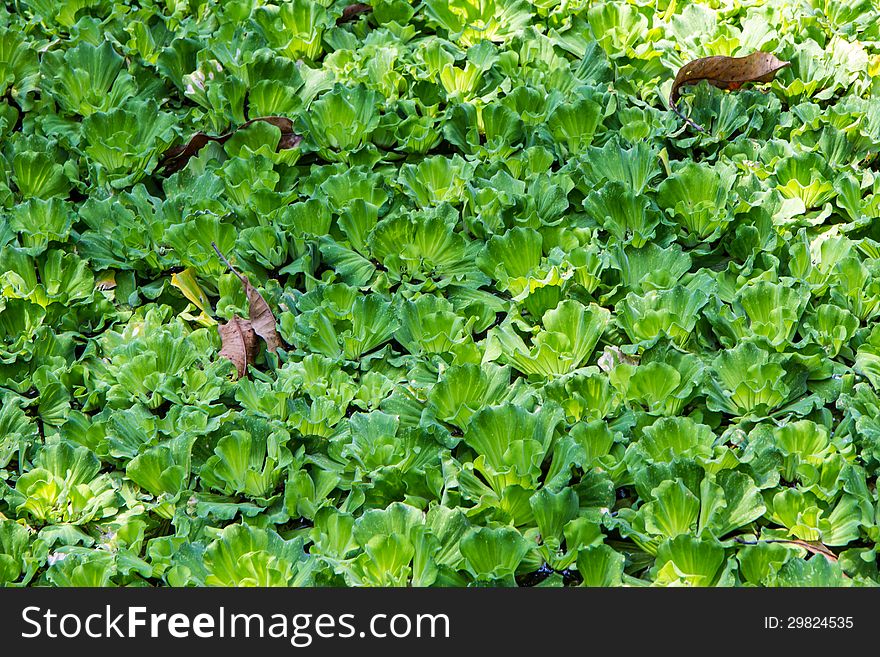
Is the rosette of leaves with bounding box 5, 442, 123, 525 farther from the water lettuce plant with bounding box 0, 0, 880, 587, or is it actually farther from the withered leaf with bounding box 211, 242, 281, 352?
the withered leaf with bounding box 211, 242, 281, 352

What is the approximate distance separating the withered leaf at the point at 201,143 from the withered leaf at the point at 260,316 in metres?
0.48

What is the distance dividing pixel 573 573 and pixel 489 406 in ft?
1.17

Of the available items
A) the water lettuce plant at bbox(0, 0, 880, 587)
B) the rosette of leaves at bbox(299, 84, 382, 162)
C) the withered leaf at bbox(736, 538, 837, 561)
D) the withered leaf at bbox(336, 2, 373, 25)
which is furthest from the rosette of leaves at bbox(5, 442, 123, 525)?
the withered leaf at bbox(336, 2, 373, 25)

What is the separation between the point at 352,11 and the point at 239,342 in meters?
1.30

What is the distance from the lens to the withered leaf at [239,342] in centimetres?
220

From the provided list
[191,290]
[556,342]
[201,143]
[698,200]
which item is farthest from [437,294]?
[201,143]

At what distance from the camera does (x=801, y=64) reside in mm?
2766

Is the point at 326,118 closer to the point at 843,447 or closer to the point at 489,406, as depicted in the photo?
the point at 489,406

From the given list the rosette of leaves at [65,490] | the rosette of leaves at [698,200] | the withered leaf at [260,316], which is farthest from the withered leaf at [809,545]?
the rosette of leaves at [65,490]

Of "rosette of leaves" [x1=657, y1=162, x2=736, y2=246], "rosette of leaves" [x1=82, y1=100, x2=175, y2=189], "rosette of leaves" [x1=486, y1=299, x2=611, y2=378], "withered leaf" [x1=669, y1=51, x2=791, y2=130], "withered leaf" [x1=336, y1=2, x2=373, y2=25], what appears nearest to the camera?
"rosette of leaves" [x1=486, y1=299, x2=611, y2=378]

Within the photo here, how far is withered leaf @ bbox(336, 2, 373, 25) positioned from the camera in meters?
3.03

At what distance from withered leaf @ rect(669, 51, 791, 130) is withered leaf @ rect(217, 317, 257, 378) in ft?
4.23
